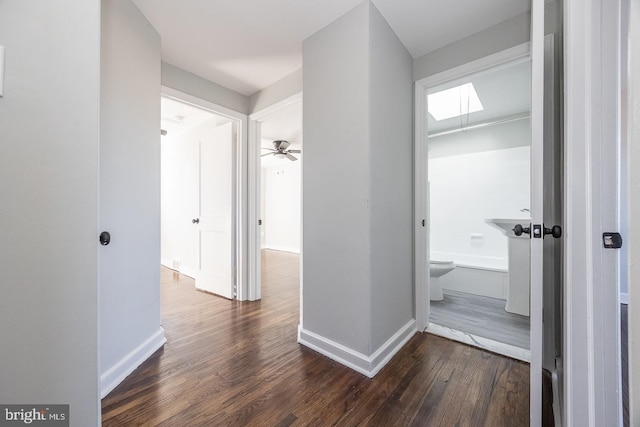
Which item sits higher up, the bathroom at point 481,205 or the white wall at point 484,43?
the white wall at point 484,43

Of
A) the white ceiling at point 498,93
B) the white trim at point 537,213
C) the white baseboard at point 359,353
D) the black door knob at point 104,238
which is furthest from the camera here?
the white ceiling at point 498,93

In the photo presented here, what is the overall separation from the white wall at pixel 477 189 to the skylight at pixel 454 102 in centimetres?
67

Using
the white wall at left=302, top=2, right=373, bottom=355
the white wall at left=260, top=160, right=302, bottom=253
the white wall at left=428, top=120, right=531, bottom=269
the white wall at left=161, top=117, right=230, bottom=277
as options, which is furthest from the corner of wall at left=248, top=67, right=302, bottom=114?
the white wall at left=260, top=160, right=302, bottom=253

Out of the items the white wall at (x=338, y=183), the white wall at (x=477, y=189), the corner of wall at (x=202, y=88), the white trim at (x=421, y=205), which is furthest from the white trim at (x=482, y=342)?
the corner of wall at (x=202, y=88)

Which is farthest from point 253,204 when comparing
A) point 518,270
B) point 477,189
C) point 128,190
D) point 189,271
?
point 477,189

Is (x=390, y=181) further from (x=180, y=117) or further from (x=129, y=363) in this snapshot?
(x=180, y=117)

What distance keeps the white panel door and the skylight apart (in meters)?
2.35

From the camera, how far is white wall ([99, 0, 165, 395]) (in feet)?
4.91

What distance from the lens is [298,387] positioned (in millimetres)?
1500

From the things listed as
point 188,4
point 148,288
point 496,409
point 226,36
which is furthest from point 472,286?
point 188,4

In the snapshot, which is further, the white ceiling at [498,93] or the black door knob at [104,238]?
the white ceiling at [498,93]

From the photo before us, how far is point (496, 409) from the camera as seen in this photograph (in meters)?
1.33

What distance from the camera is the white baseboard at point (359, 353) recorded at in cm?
164

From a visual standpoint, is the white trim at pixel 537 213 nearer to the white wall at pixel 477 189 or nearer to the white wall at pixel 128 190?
the white wall at pixel 128 190
